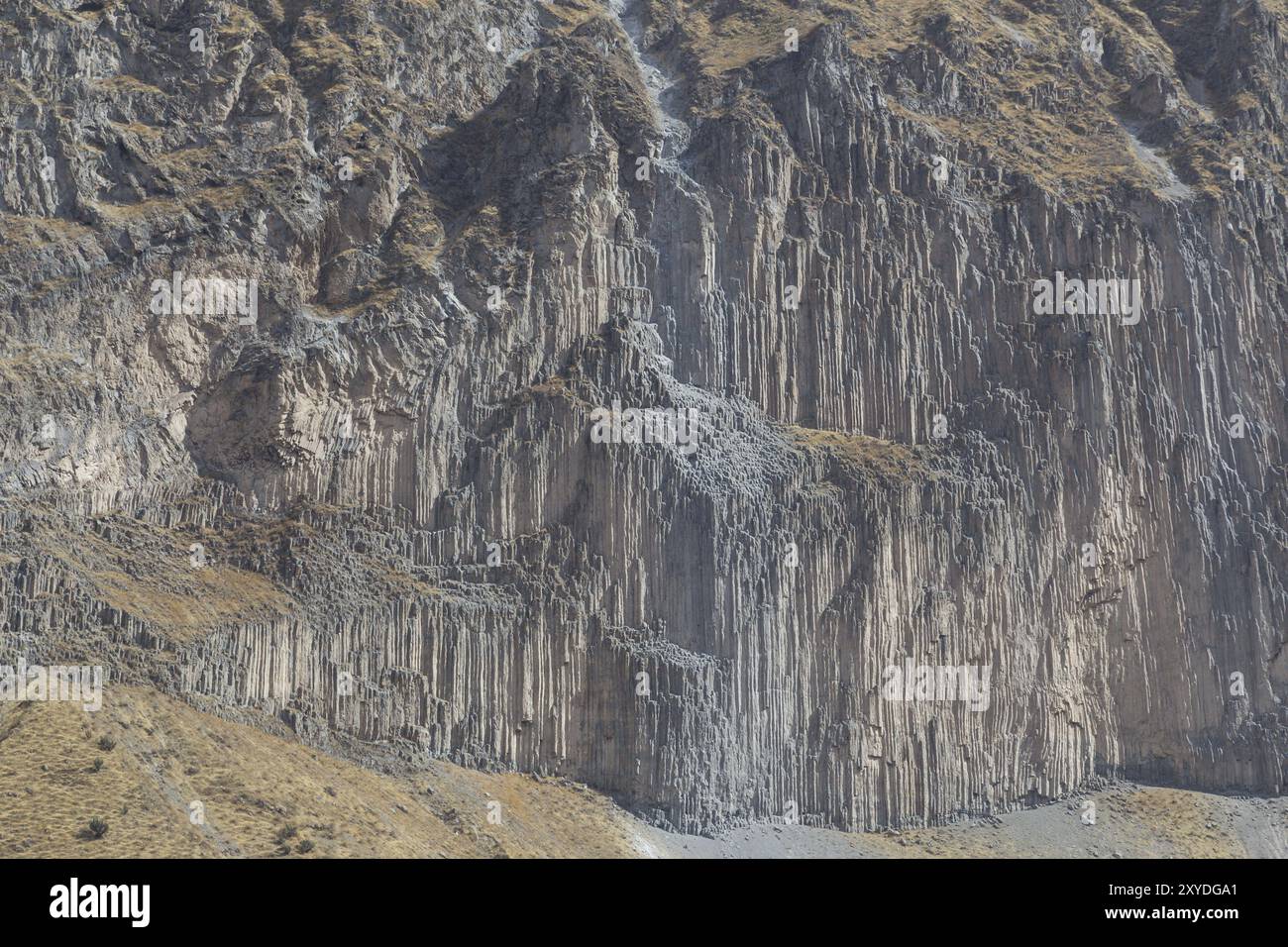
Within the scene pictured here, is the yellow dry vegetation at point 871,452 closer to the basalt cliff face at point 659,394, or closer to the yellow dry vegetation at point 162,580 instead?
the basalt cliff face at point 659,394

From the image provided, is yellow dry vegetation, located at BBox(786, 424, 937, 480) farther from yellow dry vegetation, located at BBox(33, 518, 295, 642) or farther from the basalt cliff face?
yellow dry vegetation, located at BBox(33, 518, 295, 642)

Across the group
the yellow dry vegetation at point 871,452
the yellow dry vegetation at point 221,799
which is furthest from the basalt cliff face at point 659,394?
the yellow dry vegetation at point 221,799

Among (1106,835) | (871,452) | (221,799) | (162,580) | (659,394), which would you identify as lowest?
(1106,835)

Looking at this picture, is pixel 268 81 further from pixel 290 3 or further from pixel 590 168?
pixel 590 168

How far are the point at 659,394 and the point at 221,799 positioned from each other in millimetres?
23418

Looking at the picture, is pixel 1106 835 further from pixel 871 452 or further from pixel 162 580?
pixel 162 580

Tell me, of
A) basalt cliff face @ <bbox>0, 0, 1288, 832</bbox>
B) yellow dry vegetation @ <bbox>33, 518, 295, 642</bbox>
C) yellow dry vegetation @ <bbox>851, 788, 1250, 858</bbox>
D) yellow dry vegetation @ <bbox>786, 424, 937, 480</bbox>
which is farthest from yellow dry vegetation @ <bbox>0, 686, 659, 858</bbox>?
yellow dry vegetation @ <bbox>786, 424, 937, 480</bbox>

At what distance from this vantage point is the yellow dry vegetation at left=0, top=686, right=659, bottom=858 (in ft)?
157

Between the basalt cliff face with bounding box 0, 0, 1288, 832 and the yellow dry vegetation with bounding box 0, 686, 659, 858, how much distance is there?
2379mm

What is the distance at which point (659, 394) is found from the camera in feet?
225

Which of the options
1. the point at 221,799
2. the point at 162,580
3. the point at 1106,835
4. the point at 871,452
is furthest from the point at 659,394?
the point at 221,799

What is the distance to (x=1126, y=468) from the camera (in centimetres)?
7200

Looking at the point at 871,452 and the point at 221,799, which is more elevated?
the point at 871,452

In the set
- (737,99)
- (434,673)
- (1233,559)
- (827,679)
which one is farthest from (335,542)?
(1233,559)
